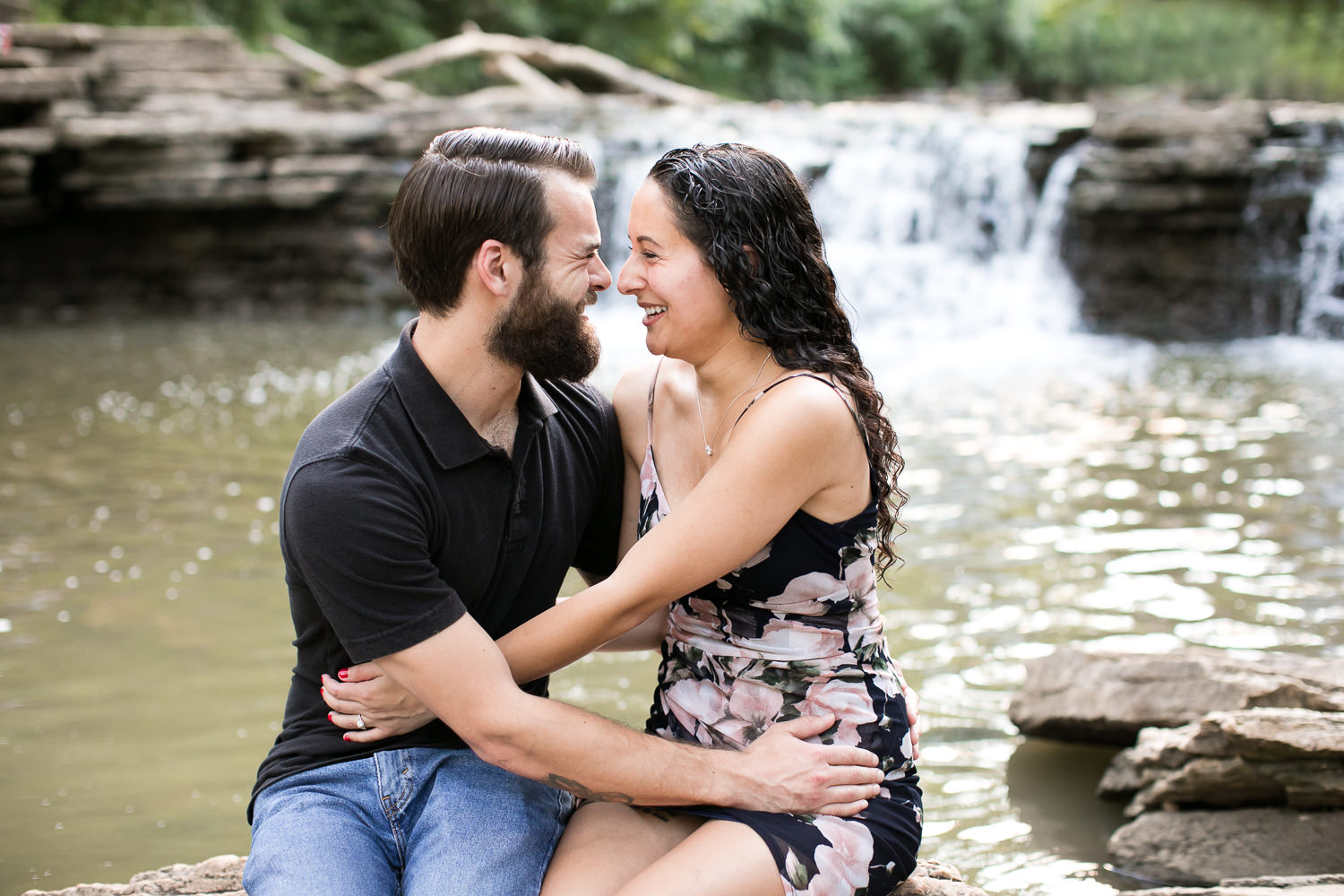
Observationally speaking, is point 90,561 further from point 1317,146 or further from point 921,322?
point 1317,146

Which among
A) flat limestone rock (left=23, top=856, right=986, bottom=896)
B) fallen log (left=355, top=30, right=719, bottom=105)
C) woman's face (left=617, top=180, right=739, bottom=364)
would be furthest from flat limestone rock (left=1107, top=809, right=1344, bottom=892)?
fallen log (left=355, top=30, right=719, bottom=105)

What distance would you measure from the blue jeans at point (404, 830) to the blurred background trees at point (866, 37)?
52.1 ft

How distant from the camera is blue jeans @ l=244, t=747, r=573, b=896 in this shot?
6.89ft

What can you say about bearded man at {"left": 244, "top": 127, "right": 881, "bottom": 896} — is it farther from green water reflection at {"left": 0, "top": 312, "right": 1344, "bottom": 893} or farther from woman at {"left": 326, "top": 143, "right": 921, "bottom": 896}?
green water reflection at {"left": 0, "top": 312, "right": 1344, "bottom": 893}

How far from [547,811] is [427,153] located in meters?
1.30

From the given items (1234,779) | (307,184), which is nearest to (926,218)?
(307,184)

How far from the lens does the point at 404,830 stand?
2.28m

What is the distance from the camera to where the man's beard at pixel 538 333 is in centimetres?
239

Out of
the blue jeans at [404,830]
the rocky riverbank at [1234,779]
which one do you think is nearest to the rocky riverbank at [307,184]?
the rocky riverbank at [1234,779]

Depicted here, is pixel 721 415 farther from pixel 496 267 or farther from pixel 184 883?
pixel 184 883

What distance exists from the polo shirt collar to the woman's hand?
0.41 m

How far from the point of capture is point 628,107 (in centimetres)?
1638

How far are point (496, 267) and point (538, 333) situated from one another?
0.15m

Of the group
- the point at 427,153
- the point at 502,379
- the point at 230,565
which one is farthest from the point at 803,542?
the point at 230,565
